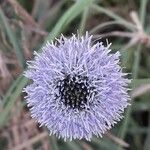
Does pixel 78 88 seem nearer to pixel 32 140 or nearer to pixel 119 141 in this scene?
pixel 119 141

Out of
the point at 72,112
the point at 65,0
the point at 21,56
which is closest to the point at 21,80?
the point at 21,56

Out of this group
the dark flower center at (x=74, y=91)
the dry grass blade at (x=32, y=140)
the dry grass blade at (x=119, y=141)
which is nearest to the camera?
the dark flower center at (x=74, y=91)

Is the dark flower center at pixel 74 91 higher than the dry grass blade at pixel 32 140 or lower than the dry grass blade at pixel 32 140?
higher

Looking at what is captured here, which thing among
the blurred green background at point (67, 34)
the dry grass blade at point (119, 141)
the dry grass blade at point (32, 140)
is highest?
the blurred green background at point (67, 34)

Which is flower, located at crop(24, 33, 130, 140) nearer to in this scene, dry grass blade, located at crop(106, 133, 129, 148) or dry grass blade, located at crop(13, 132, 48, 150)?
dry grass blade, located at crop(106, 133, 129, 148)

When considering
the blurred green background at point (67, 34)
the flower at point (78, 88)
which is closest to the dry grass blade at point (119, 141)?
the blurred green background at point (67, 34)

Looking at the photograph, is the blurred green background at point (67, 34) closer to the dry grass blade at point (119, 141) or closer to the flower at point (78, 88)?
the dry grass blade at point (119, 141)

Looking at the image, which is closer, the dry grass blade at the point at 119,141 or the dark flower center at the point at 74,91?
the dark flower center at the point at 74,91

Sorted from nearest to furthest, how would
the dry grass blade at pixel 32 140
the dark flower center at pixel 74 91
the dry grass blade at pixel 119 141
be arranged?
the dark flower center at pixel 74 91
the dry grass blade at pixel 119 141
the dry grass blade at pixel 32 140

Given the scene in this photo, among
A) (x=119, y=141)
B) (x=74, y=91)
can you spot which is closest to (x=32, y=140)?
(x=119, y=141)

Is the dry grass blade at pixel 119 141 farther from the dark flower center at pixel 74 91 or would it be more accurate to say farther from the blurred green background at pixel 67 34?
the dark flower center at pixel 74 91

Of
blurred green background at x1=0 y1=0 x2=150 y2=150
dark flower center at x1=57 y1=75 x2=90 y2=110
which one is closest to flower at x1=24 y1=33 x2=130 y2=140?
dark flower center at x1=57 y1=75 x2=90 y2=110
